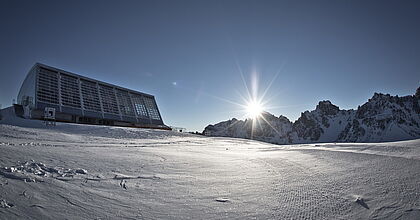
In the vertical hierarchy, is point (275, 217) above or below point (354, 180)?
below

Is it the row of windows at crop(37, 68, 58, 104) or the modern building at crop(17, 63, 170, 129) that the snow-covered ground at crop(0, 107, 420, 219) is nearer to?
the modern building at crop(17, 63, 170, 129)

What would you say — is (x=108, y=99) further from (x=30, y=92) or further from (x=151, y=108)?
(x=30, y=92)

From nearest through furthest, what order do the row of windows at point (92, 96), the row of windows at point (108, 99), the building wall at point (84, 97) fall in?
the building wall at point (84, 97) → the row of windows at point (92, 96) → the row of windows at point (108, 99)

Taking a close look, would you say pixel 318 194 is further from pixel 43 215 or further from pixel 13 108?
pixel 13 108

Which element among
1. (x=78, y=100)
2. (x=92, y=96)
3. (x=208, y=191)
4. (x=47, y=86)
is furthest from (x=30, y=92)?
(x=208, y=191)

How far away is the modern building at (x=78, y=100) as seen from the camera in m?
33.7

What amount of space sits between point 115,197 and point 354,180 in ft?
13.0

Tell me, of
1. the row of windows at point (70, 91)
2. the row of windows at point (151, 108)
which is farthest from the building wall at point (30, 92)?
the row of windows at point (151, 108)

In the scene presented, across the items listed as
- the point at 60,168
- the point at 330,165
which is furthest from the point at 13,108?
the point at 330,165

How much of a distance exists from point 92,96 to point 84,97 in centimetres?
197

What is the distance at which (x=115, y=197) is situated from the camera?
2871mm

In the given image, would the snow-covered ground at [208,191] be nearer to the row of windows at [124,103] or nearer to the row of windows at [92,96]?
the row of windows at [92,96]

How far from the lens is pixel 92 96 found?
4188cm

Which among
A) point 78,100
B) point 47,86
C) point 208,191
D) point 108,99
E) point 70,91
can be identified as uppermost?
point 47,86
